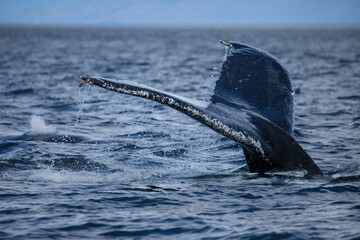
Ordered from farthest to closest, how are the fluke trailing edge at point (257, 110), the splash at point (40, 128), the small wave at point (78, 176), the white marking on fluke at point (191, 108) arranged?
the splash at point (40, 128) < the small wave at point (78, 176) < the fluke trailing edge at point (257, 110) < the white marking on fluke at point (191, 108)

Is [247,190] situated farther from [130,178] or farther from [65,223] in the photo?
[65,223]

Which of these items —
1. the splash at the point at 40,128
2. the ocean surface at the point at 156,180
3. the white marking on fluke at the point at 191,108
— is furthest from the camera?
the splash at the point at 40,128

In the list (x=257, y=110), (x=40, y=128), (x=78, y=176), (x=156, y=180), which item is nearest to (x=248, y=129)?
(x=257, y=110)

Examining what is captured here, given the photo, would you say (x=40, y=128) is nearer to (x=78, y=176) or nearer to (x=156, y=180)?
(x=78, y=176)

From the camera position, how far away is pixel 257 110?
6.68m

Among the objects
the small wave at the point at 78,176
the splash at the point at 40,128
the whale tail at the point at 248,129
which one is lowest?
the small wave at the point at 78,176

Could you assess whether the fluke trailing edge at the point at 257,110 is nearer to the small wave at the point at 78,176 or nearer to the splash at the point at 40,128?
the small wave at the point at 78,176

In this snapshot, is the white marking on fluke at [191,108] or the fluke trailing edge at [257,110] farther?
the fluke trailing edge at [257,110]

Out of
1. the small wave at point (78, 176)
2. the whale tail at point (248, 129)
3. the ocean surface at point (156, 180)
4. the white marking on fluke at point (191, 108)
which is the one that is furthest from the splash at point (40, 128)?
the white marking on fluke at point (191, 108)

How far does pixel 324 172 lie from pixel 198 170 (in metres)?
1.87

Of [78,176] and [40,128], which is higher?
[40,128]

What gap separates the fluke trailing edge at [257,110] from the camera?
596 centimetres

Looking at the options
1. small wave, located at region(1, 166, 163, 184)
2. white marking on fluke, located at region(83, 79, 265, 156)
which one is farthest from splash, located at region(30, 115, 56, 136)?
white marking on fluke, located at region(83, 79, 265, 156)

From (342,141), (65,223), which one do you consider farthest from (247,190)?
(342,141)
